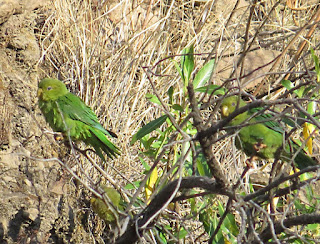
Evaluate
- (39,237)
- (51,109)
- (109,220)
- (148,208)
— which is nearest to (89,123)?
(51,109)

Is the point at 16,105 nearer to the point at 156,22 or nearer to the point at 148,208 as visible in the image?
the point at 156,22

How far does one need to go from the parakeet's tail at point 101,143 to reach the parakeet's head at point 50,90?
38 cm

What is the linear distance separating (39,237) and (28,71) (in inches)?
58.6

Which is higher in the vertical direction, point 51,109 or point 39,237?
point 51,109

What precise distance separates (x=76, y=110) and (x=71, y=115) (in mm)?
57

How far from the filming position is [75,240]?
4086 millimetres

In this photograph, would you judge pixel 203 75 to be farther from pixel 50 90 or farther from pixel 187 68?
Result: pixel 50 90

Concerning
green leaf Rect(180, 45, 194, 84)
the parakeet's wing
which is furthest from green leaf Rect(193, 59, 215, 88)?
the parakeet's wing

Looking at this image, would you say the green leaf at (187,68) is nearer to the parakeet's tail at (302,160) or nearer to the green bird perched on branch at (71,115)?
the parakeet's tail at (302,160)

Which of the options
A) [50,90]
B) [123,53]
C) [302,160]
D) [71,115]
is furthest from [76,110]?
[302,160]

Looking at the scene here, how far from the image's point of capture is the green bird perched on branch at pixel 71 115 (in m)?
3.66

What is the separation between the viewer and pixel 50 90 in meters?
3.78

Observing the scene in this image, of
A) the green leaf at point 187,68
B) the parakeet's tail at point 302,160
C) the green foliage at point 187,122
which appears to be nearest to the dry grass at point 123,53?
the green foliage at point 187,122

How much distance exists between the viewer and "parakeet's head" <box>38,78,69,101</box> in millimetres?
3750
